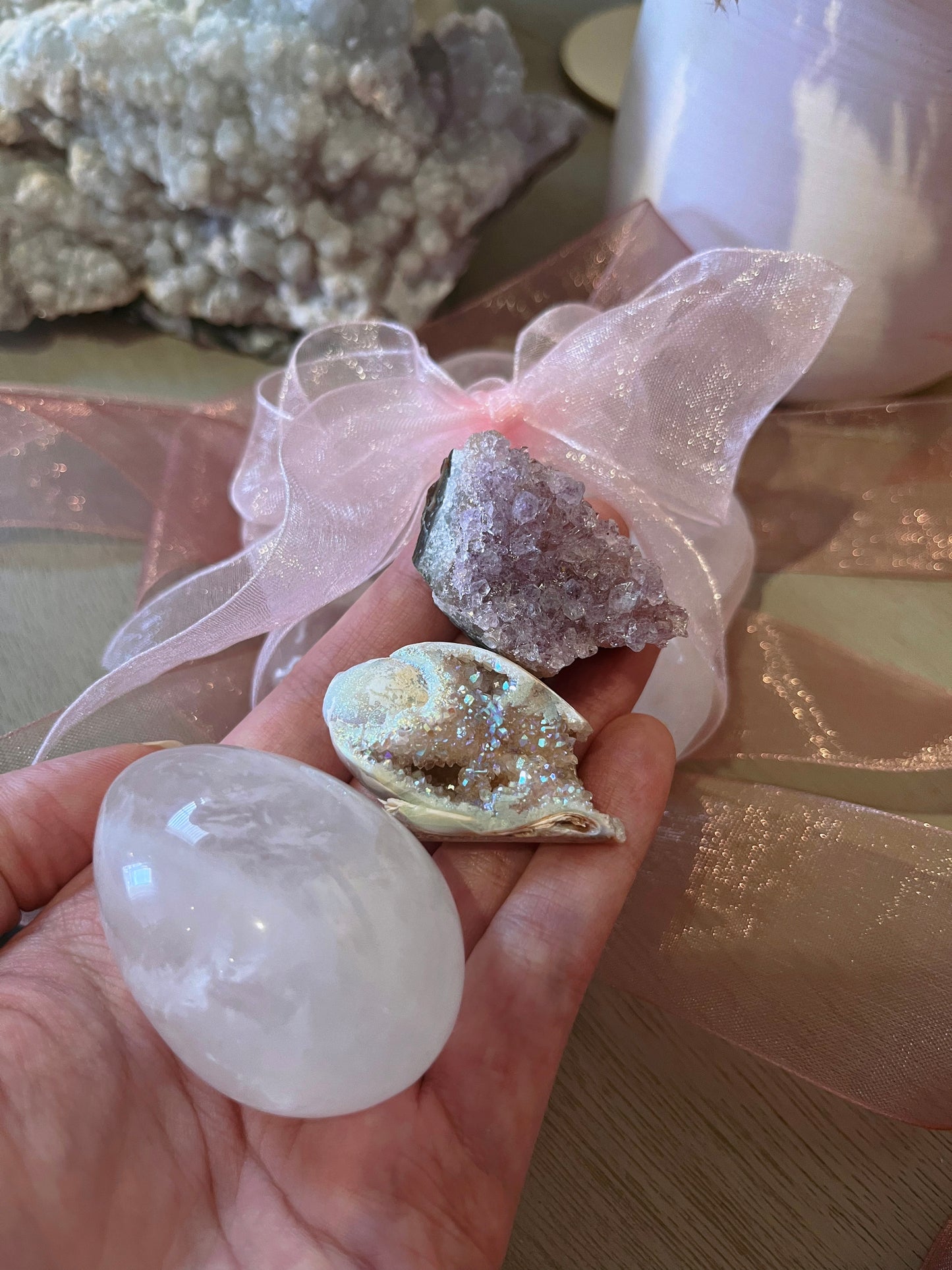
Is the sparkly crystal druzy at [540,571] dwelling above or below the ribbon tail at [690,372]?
below

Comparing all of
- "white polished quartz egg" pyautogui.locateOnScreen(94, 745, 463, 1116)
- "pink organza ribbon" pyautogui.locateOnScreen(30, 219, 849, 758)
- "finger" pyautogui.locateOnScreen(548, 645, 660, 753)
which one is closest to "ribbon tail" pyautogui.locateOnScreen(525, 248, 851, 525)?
"pink organza ribbon" pyautogui.locateOnScreen(30, 219, 849, 758)

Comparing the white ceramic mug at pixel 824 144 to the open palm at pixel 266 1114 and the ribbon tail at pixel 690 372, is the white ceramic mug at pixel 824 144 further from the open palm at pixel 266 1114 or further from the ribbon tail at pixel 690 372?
the open palm at pixel 266 1114

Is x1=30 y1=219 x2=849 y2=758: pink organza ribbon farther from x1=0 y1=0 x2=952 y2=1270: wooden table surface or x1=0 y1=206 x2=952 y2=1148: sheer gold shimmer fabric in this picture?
x1=0 y1=0 x2=952 y2=1270: wooden table surface

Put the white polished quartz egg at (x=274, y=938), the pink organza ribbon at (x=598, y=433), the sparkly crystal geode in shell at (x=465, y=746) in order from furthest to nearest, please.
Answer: the pink organza ribbon at (x=598, y=433)
the sparkly crystal geode in shell at (x=465, y=746)
the white polished quartz egg at (x=274, y=938)

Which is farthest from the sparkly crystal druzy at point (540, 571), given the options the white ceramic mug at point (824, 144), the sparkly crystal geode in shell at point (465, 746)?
the white ceramic mug at point (824, 144)

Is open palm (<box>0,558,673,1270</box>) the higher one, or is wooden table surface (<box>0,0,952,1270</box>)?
open palm (<box>0,558,673,1270</box>)

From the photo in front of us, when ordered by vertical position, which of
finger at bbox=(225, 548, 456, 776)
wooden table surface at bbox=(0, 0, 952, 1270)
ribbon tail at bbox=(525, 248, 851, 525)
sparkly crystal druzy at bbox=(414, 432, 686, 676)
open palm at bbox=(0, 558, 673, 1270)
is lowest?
wooden table surface at bbox=(0, 0, 952, 1270)
